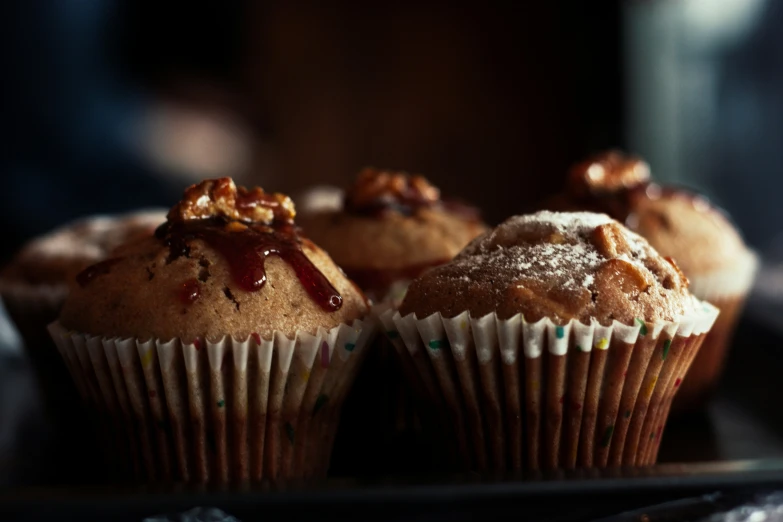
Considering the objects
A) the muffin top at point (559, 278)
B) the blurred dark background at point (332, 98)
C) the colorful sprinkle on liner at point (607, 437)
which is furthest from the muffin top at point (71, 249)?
the blurred dark background at point (332, 98)

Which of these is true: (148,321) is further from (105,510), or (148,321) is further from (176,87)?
(176,87)

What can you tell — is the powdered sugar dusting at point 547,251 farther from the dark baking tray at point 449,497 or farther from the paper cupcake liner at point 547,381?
the dark baking tray at point 449,497

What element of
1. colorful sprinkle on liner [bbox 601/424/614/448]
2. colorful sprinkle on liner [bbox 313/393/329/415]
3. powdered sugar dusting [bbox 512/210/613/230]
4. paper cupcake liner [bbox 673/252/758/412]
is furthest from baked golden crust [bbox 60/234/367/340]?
paper cupcake liner [bbox 673/252/758/412]

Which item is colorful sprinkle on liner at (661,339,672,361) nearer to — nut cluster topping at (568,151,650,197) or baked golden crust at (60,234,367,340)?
baked golden crust at (60,234,367,340)

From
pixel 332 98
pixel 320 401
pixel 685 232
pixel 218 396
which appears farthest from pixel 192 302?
pixel 332 98

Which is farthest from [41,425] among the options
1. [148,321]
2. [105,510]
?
[105,510]
